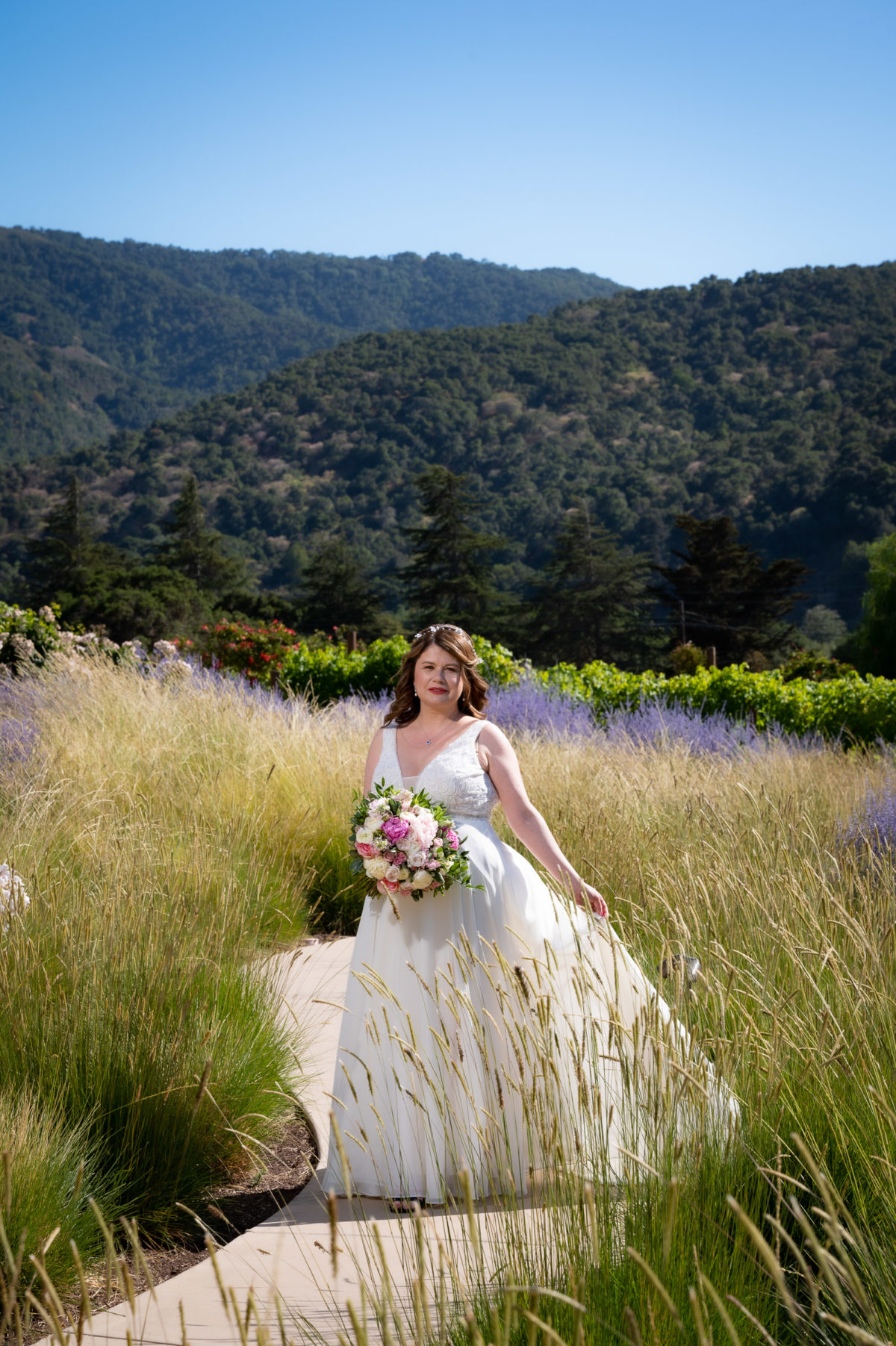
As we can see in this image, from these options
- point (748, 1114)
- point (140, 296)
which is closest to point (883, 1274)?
point (748, 1114)

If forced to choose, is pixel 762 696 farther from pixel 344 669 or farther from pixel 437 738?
pixel 437 738

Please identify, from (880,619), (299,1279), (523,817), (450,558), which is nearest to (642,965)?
(523,817)

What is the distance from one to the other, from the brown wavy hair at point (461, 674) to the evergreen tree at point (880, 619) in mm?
21664

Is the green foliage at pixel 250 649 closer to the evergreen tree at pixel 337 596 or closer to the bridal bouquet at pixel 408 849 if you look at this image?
the bridal bouquet at pixel 408 849

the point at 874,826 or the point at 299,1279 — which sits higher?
the point at 874,826

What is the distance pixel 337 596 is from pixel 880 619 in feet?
67.9

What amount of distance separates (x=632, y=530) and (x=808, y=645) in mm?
11437

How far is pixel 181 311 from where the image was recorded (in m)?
104

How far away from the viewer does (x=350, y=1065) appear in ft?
10.5

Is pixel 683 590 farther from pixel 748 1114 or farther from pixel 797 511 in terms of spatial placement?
pixel 748 1114

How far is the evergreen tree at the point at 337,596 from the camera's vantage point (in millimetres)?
38250

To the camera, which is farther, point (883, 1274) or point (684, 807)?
point (684, 807)

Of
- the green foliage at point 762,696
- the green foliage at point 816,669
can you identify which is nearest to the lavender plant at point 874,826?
the green foliage at point 762,696

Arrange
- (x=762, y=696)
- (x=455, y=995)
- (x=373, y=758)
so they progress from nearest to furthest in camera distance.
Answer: (x=455, y=995)
(x=373, y=758)
(x=762, y=696)
